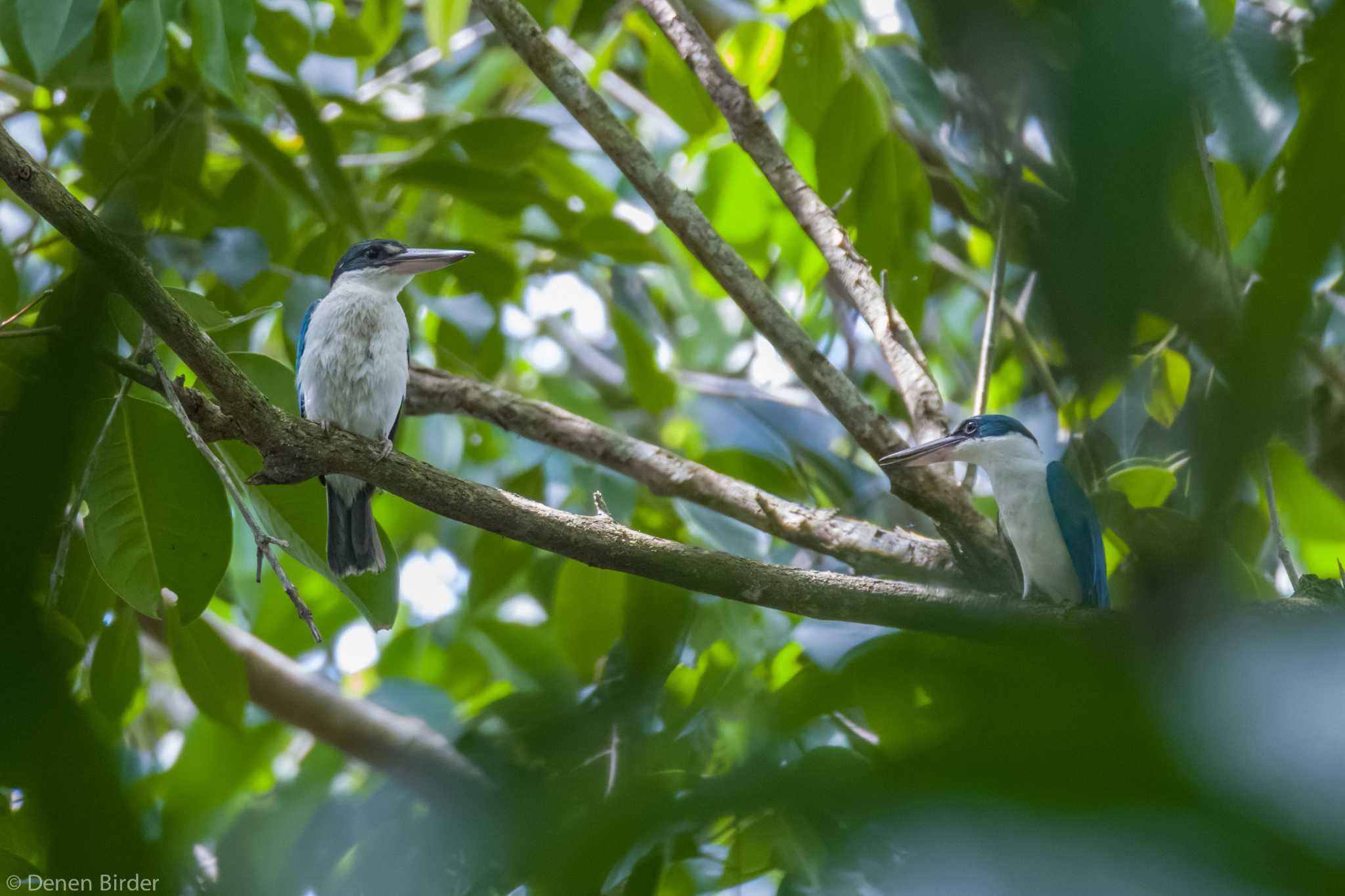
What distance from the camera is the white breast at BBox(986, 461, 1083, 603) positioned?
14.4ft

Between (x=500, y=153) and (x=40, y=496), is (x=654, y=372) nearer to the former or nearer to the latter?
(x=500, y=153)

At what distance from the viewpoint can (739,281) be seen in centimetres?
353

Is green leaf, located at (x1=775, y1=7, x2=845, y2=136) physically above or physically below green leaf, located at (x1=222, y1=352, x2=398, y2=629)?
above

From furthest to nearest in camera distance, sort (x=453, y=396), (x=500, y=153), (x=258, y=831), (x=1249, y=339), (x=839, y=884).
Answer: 1. (x=500, y=153)
2. (x=453, y=396)
3. (x=258, y=831)
4. (x=839, y=884)
5. (x=1249, y=339)

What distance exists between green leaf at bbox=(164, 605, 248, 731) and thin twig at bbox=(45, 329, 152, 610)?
99cm

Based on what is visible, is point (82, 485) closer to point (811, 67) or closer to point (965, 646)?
point (965, 646)

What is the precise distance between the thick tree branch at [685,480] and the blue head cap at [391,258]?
0.48m

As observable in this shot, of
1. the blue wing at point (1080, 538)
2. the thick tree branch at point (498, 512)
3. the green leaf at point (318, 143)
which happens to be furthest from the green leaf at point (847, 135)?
the green leaf at point (318, 143)

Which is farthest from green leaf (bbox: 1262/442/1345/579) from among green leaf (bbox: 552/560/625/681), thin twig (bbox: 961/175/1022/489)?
green leaf (bbox: 552/560/625/681)

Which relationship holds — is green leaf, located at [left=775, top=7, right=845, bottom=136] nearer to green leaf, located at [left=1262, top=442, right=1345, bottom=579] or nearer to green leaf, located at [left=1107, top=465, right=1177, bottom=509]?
green leaf, located at [left=1262, top=442, right=1345, bottom=579]

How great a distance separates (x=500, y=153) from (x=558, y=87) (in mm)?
934

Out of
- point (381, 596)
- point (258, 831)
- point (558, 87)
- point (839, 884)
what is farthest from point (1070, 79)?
point (558, 87)

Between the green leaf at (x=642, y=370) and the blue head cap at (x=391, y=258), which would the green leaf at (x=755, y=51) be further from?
the blue head cap at (x=391, y=258)

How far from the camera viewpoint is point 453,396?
4.17 meters
